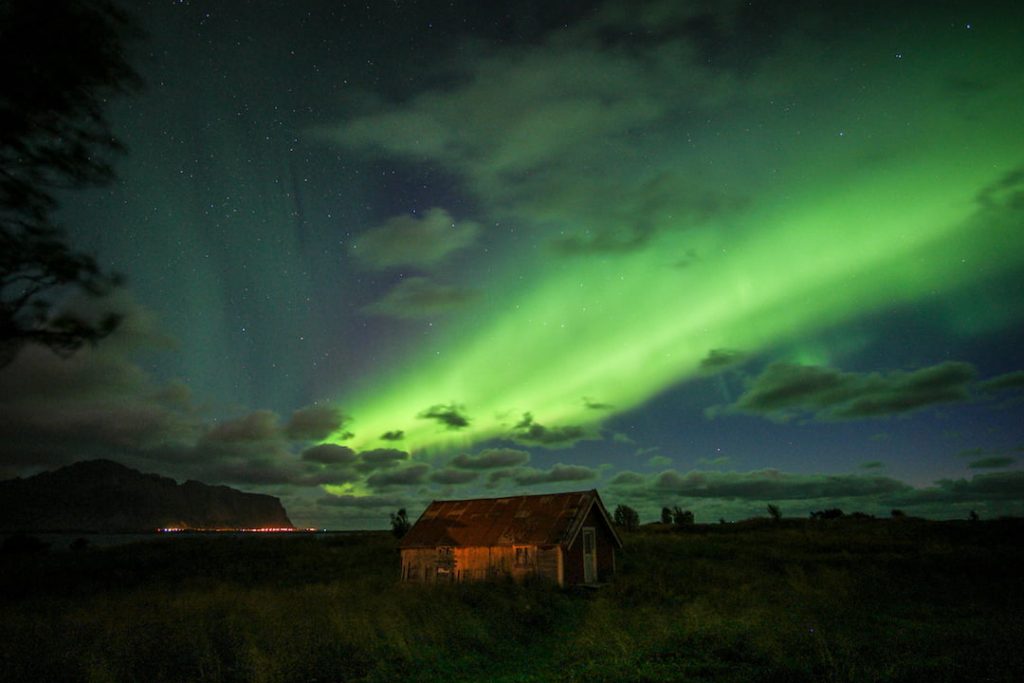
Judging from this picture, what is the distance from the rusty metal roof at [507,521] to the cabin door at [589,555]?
119 cm

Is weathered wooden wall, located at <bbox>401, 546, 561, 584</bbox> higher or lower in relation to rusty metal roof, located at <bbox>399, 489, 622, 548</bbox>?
lower

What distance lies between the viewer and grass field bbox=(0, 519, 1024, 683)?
35.2ft

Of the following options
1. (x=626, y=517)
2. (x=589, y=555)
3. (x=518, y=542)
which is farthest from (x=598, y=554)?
(x=626, y=517)

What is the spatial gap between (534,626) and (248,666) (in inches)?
323

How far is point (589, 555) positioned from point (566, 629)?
11802mm

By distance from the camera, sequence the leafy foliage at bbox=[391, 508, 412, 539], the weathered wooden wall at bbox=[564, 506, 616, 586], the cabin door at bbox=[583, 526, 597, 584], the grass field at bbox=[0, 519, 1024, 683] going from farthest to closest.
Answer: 1. the leafy foliage at bbox=[391, 508, 412, 539]
2. the cabin door at bbox=[583, 526, 597, 584]
3. the weathered wooden wall at bbox=[564, 506, 616, 586]
4. the grass field at bbox=[0, 519, 1024, 683]

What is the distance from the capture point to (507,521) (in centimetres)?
2928

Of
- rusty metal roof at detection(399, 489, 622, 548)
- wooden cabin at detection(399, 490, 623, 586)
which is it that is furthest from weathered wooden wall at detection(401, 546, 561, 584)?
rusty metal roof at detection(399, 489, 622, 548)

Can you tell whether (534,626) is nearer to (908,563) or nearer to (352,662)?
(352,662)

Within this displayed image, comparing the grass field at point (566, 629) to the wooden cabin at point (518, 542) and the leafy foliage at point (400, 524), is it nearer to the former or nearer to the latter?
the wooden cabin at point (518, 542)

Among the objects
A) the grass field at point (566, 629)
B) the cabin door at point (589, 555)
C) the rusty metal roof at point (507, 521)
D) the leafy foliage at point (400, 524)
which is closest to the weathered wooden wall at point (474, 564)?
the rusty metal roof at point (507, 521)

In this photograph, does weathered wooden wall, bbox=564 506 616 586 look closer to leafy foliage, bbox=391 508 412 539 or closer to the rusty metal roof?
the rusty metal roof

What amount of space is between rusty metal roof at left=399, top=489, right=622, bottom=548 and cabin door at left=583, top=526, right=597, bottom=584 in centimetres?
119

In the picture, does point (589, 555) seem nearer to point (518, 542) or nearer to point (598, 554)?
point (598, 554)
